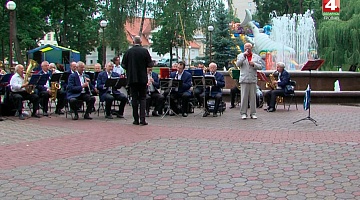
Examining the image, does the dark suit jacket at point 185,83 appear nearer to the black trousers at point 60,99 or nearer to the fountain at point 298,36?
the black trousers at point 60,99

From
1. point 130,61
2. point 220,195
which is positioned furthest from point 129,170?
point 130,61

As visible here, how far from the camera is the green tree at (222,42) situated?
35.4 meters

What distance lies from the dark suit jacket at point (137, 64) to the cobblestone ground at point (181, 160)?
1121 mm

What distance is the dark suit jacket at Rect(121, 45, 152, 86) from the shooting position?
1145 centimetres

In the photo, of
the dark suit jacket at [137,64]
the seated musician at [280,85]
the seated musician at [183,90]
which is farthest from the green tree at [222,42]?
the dark suit jacket at [137,64]

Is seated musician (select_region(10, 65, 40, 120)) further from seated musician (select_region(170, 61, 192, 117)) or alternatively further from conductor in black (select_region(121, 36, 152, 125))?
seated musician (select_region(170, 61, 192, 117))

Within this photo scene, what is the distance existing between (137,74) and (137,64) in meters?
0.25

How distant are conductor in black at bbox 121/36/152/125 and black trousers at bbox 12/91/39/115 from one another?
11.3 ft

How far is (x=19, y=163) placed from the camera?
24.1 feet

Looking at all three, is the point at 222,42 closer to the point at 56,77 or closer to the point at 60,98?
the point at 60,98

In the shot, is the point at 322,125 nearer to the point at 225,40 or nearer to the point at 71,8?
the point at 225,40

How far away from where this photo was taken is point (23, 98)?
13.3 m

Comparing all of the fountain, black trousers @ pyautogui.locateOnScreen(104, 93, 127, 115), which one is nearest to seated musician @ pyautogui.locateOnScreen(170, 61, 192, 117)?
black trousers @ pyautogui.locateOnScreen(104, 93, 127, 115)

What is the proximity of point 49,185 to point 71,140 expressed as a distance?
3.40 m
